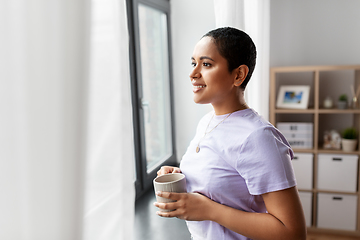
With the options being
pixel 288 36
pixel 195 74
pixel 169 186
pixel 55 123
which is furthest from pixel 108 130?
pixel 288 36

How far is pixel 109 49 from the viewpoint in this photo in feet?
2.16

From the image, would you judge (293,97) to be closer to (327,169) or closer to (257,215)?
(327,169)

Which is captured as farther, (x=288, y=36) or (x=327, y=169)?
(x=288, y=36)

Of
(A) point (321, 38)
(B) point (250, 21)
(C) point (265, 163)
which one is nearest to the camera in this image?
(C) point (265, 163)

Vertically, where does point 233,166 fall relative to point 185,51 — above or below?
below

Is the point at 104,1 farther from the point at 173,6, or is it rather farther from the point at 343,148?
the point at 343,148

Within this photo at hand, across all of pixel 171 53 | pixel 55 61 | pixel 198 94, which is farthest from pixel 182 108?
pixel 55 61

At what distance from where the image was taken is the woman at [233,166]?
76 centimetres

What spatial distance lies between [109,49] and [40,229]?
0.39 meters

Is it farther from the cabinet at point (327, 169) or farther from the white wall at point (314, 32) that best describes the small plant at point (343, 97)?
the white wall at point (314, 32)

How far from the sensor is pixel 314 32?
2906 millimetres

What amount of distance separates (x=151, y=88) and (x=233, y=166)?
1.57 m

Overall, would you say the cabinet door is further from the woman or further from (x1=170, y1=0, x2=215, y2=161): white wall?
the woman

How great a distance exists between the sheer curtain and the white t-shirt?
12.9 inches
